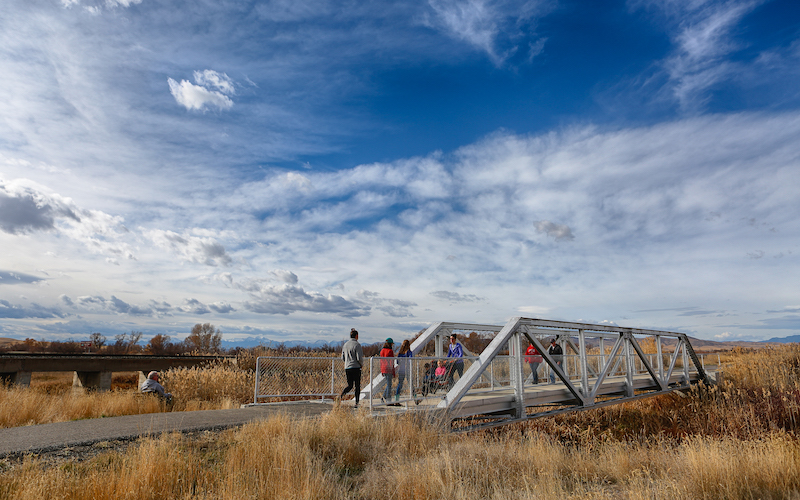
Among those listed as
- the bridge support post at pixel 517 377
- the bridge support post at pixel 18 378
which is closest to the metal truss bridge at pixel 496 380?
the bridge support post at pixel 517 377

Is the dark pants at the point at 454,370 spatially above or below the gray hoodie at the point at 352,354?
below

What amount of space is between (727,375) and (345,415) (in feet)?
70.8

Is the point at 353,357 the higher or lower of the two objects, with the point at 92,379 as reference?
higher

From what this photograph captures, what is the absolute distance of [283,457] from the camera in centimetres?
640

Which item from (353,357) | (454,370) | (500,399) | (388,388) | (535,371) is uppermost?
(353,357)

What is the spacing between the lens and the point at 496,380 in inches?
542

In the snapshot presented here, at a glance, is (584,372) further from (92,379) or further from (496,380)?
(92,379)

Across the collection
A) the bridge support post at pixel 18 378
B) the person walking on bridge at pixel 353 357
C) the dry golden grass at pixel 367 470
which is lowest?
the dry golden grass at pixel 367 470

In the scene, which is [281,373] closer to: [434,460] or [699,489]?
[434,460]

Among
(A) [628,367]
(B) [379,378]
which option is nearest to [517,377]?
(B) [379,378]

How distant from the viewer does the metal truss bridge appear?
10797mm

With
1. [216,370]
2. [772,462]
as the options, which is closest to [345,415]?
[772,462]

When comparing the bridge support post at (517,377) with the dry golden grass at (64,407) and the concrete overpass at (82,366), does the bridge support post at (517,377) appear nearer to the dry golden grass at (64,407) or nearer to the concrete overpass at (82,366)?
the dry golden grass at (64,407)

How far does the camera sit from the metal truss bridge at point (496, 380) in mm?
10797
